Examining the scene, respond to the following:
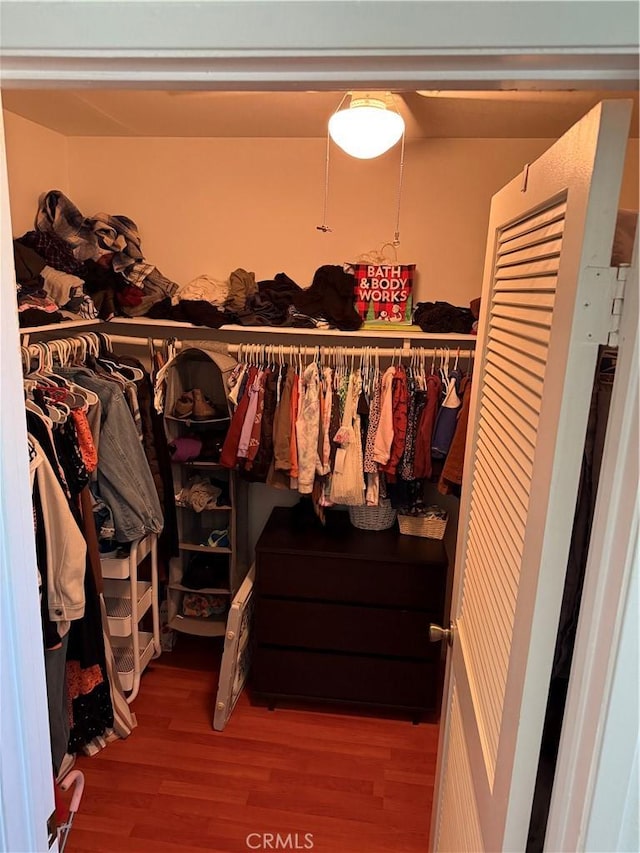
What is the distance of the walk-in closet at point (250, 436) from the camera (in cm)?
216

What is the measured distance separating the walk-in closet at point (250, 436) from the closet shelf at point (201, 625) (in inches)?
0.7

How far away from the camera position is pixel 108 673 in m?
2.36

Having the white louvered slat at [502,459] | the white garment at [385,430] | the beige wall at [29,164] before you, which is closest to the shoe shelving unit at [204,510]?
the white garment at [385,430]

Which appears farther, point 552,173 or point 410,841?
point 410,841

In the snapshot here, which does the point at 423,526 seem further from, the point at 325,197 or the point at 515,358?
the point at 515,358

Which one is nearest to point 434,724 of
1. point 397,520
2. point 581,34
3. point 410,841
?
point 410,841

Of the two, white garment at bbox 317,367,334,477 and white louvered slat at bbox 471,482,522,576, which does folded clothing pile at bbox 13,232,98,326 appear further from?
white louvered slat at bbox 471,482,522,576

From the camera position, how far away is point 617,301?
0.69 meters

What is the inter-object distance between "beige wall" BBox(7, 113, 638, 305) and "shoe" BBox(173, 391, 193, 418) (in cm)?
64

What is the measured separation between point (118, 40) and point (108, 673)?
2275 millimetres

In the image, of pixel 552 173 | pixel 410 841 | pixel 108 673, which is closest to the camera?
pixel 552 173

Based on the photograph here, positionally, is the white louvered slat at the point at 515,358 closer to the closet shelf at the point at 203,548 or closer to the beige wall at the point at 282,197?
the beige wall at the point at 282,197

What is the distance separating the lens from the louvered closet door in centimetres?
73

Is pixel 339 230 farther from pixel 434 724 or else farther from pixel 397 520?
pixel 434 724
